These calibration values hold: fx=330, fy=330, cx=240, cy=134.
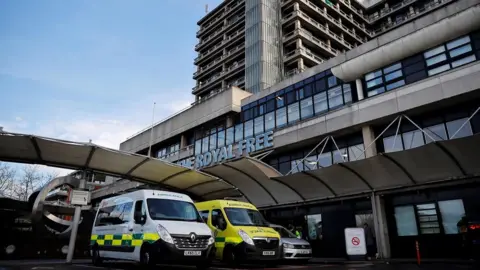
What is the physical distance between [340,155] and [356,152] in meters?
0.99

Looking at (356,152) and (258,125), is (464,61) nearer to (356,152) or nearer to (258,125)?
(356,152)

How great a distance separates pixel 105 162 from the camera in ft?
55.8

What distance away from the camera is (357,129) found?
20.3 meters

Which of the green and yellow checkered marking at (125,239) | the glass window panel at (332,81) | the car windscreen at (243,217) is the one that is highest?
the glass window panel at (332,81)

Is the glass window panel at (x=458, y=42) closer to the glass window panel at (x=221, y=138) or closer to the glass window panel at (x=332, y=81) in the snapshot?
the glass window panel at (x=332, y=81)

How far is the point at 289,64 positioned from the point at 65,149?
35006 mm

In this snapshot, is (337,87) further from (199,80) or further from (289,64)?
(199,80)

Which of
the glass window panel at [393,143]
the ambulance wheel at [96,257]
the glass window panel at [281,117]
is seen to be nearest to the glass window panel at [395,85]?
the glass window panel at [393,143]

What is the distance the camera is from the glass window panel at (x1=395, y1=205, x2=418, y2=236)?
1709cm

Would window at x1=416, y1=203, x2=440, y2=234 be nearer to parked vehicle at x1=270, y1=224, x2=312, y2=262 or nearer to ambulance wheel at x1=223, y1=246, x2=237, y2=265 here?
parked vehicle at x1=270, y1=224, x2=312, y2=262

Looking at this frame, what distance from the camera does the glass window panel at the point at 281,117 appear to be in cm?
2486

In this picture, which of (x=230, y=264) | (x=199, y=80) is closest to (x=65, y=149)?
(x=230, y=264)

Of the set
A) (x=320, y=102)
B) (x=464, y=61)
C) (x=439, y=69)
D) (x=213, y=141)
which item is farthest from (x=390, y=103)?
(x=213, y=141)

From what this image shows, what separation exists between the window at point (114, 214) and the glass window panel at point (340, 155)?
14024mm
